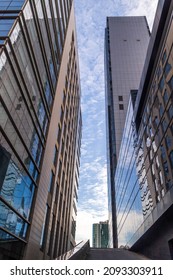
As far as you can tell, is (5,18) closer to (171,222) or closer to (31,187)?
(31,187)

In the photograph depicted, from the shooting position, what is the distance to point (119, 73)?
72688mm

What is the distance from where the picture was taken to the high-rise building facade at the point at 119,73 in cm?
6469

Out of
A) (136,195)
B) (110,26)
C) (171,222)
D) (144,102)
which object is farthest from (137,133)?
(110,26)

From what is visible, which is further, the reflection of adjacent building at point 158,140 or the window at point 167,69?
the window at point 167,69

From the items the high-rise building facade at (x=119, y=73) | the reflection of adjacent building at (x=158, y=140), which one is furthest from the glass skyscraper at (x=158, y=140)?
the high-rise building facade at (x=119, y=73)

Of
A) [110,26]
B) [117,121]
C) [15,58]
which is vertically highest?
[110,26]

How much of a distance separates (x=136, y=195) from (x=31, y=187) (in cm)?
1533

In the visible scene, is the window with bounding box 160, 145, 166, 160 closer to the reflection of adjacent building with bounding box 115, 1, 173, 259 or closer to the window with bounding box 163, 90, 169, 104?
the reflection of adjacent building with bounding box 115, 1, 173, 259

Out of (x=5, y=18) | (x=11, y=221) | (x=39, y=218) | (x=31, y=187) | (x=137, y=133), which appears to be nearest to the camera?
(x=11, y=221)

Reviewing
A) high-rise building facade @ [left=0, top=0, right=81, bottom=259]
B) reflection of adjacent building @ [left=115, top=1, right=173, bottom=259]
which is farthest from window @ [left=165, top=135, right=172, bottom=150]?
high-rise building facade @ [left=0, top=0, right=81, bottom=259]

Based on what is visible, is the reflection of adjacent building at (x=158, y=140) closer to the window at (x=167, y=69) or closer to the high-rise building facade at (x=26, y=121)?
the window at (x=167, y=69)

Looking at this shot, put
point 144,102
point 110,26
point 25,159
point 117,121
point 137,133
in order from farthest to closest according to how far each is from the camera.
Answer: point 110,26 → point 117,121 → point 137,133 → point 144,102 → point 25,159

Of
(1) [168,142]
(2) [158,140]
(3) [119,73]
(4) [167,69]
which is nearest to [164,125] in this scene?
(1) [168,142]

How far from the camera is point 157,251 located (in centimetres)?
1941
